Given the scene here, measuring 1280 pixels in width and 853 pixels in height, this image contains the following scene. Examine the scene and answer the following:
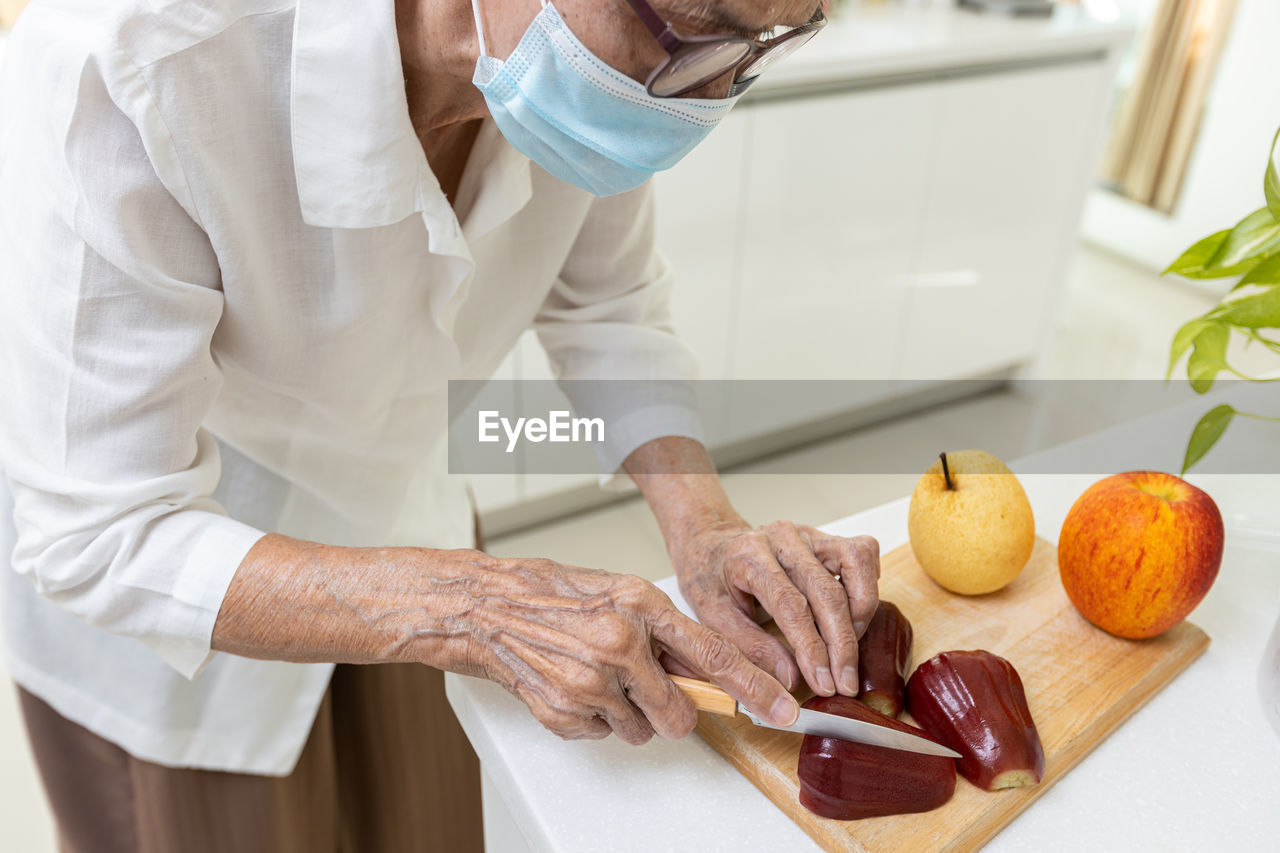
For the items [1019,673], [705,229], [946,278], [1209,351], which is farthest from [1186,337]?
[946,278]

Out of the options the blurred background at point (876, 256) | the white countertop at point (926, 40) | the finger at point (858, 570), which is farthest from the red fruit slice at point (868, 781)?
the white countertop at point (926, 40)

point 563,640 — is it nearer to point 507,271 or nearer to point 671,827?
point 671,827

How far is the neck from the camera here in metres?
0.73

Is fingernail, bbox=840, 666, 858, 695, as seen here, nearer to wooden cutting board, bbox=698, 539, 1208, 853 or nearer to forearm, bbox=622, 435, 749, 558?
wooden cutting board, bbox=698, 539, 1208, 853

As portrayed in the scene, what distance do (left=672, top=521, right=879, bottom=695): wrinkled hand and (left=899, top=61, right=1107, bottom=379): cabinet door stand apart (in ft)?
5.91

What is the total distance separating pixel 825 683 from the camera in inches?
28.3

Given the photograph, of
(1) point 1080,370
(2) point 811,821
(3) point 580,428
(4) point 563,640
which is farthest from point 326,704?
(1) point 1080,370

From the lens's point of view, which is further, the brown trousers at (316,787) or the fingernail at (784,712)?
the brown trousers at (316,787)

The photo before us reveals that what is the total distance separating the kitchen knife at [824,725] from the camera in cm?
65

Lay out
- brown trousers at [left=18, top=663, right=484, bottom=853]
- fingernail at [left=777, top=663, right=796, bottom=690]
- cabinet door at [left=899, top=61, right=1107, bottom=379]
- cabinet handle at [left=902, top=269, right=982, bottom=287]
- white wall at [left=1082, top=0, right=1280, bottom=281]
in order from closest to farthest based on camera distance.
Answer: fingernail at [left=777, top=663, right=796, bottom=690], brown trousers at [left=18, top=663, right=484, bottom=853], cabinet door at [left=899, top=61, right=1107, bottom=379], cabinet handle at [left=902, top=269, right=982, bottom=287], white wall at [left=1082, top=0, right=1280, bottom=281]

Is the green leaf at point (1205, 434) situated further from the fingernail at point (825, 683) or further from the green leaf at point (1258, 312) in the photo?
the fingernail at point (825, 683)

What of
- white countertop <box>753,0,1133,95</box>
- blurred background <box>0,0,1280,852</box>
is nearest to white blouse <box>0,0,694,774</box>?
blurred background <box>0,0,1280,852</box>

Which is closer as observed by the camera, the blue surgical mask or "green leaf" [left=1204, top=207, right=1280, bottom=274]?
the blue surgical mask

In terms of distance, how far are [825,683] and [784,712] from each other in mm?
62
